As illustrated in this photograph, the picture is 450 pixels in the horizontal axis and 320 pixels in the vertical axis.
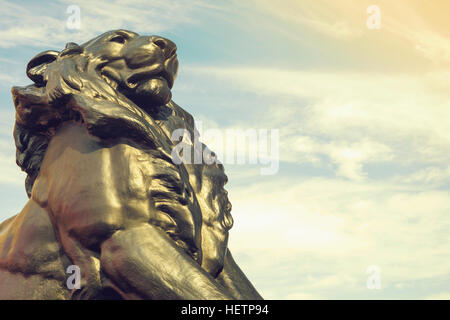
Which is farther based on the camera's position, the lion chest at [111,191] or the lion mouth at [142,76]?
the lion mouth at [142,76]

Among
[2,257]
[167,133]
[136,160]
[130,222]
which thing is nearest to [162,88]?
[167,133]

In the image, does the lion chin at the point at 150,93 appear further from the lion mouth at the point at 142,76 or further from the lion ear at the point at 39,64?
the lion ear at the point at 39,64

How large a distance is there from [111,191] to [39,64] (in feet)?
3.80

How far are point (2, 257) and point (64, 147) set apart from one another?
79cm

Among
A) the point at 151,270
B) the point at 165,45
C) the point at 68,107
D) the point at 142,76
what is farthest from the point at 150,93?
the point at 151,270

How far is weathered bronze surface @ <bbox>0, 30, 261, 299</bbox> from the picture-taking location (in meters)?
3.73

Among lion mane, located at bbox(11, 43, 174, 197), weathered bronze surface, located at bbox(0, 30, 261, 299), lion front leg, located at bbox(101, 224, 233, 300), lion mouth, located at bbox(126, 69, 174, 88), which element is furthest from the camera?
lion mouth, located at bbox(126, 69, 174, 88)

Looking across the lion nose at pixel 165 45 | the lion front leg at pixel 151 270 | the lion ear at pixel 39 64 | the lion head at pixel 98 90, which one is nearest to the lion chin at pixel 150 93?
the lion head at pixel 98 90

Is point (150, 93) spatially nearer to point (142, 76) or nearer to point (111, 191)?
point (142, 76)

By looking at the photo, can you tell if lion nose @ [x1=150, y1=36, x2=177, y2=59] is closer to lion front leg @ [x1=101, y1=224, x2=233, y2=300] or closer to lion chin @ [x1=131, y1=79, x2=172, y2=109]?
lion chin @ [x1=131, y1=79, x2=172, y2=109]

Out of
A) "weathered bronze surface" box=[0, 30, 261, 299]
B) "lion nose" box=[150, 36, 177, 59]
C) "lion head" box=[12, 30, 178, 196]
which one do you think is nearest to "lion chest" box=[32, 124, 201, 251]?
"weathered bronze surface" box=[0, 30, 261, 299]

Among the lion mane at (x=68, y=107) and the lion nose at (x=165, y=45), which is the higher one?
the lion nose at (x=165, y=45)

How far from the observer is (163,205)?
155 inches

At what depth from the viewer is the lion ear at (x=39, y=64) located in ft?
14.3
